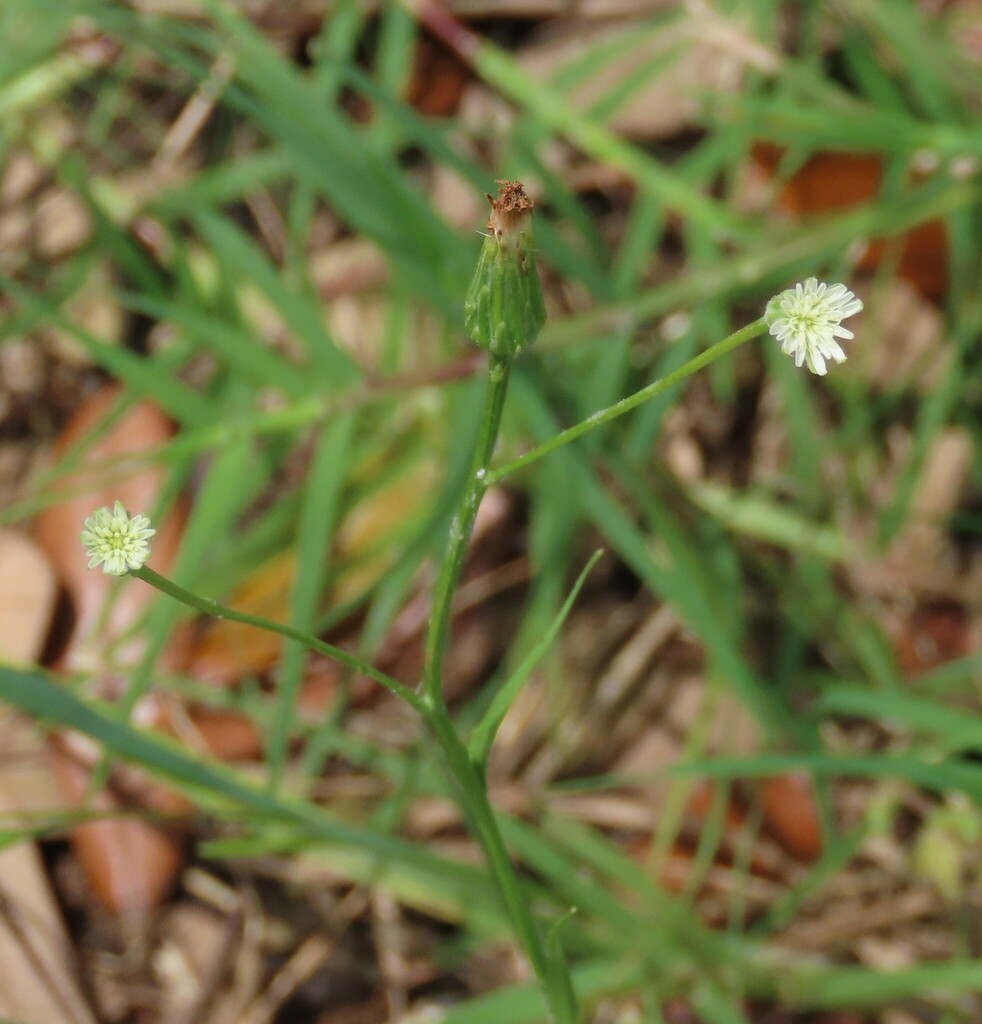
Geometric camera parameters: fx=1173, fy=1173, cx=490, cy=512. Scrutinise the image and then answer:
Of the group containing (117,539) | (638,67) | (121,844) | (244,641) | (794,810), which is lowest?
(117,539)

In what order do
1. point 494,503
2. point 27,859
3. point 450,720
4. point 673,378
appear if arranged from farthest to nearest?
point 494,503, point 27,859, point 450,720, point 673,378

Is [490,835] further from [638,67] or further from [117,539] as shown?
[638,67]

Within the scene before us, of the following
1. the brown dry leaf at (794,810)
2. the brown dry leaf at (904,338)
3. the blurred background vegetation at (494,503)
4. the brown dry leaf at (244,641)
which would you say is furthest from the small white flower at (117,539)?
the brown dry leaf at (904,338)

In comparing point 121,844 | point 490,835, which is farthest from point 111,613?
point 490,835

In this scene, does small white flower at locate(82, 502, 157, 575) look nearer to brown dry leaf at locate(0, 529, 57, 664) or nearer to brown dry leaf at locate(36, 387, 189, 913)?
brown dry leaf at locate(36, 387, 189, 913)

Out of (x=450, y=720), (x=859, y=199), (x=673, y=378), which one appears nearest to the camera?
(x=673, y=378)

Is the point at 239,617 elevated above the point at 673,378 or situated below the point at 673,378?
below

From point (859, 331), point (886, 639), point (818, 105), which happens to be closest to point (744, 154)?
point (818, 105)
